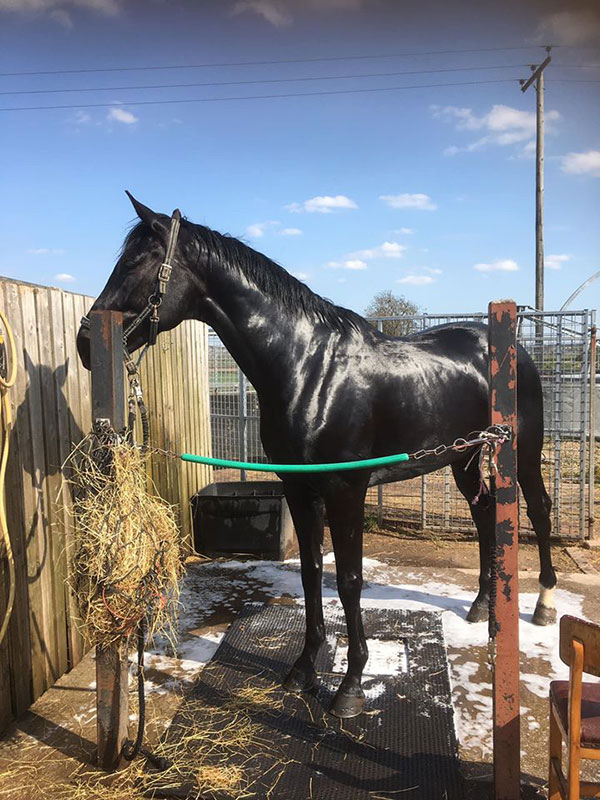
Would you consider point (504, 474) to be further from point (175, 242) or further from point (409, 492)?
point (409, 492)

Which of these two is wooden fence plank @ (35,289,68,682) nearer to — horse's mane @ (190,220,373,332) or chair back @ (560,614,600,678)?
horse's mane @ (190,220,373,332)

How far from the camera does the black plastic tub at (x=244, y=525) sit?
4805mm

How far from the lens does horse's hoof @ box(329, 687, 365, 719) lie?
2.63 meters

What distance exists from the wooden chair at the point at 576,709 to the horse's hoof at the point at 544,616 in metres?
1.98

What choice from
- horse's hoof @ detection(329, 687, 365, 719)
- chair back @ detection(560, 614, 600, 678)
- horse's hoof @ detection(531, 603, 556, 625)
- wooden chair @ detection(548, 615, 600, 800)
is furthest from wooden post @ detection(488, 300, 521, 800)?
horse's hoof @ detection(531, 603, 556, 625)

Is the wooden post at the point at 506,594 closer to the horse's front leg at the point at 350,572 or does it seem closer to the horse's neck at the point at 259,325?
the horse's front leg at the point at 350,572

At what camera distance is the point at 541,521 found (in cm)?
374

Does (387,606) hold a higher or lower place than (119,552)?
lower

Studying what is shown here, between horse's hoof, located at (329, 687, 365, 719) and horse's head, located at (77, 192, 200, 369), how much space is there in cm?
193

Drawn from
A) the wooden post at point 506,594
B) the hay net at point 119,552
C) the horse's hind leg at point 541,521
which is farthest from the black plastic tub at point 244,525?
the wooden post at point 506,594

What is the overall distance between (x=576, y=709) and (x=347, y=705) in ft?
4.67

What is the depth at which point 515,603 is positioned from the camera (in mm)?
1943

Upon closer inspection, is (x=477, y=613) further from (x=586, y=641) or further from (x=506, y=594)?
(x=586, y=641)

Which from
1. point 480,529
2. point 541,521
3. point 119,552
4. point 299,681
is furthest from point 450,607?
point 119,552
